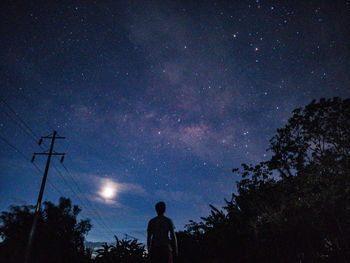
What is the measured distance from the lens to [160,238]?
380cm

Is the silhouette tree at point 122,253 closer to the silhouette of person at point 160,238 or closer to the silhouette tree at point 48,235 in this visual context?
the silhouette tree at point 48,235

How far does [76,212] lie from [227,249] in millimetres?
47074

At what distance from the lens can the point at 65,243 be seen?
25.6ft

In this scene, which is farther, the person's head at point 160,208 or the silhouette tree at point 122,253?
the silhouette tree at point 122,253

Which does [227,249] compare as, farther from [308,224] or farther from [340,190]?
[340,190]

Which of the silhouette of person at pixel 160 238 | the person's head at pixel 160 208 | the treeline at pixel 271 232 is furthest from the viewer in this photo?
the treeline at pixel 271 232

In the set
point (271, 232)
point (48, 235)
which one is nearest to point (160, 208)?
point (271, 232)

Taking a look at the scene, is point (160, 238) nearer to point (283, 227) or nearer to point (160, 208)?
point (160, 208)

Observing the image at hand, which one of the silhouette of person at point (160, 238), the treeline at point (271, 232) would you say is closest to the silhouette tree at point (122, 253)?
the treeline at point (271, 232)

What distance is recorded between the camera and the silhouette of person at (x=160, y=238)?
12.2 ft

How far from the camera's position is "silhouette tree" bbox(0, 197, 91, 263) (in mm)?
7605

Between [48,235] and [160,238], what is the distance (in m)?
14.0

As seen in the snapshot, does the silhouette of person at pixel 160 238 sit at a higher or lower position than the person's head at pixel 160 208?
lower

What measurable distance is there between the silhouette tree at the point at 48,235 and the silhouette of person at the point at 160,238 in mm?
4487
